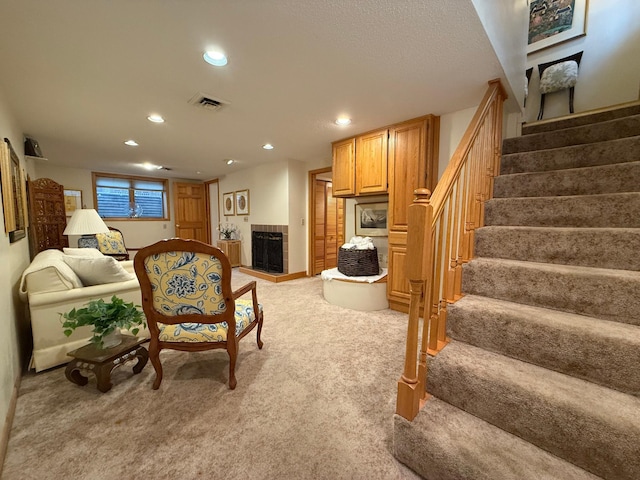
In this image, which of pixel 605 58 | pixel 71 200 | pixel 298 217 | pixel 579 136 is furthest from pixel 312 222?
pixel 71 200

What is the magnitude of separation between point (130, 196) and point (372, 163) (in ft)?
20.2

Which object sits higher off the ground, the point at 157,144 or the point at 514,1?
the point at 514,1

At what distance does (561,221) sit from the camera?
1.72 m

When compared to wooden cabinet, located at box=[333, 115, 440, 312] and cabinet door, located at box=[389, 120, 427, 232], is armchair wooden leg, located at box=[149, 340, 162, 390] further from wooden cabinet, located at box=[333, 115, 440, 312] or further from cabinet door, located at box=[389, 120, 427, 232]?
cabinet door, located at box=[389, 120, 427, 232]

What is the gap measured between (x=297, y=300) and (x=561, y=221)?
2.92 metres

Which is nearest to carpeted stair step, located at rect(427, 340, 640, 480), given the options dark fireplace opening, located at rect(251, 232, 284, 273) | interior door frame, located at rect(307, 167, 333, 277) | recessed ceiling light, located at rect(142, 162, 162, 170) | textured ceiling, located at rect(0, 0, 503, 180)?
textured ceiling, located at rect(0, 0, 503, 180)

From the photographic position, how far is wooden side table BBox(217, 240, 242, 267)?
5.84 metres

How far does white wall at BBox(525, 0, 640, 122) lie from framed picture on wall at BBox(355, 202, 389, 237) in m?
2.49

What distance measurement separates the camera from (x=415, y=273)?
3.74 ft

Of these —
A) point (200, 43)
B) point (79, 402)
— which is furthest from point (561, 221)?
point (79, 402)

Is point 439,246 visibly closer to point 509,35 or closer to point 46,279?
point 509,35

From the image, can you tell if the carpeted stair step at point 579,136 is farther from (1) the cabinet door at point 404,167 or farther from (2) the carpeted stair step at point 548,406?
(2) the carpeted stair step at point 548,406

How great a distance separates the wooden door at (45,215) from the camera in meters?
3.17

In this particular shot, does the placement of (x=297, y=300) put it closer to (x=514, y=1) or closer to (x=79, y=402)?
(x=79, y=402)
